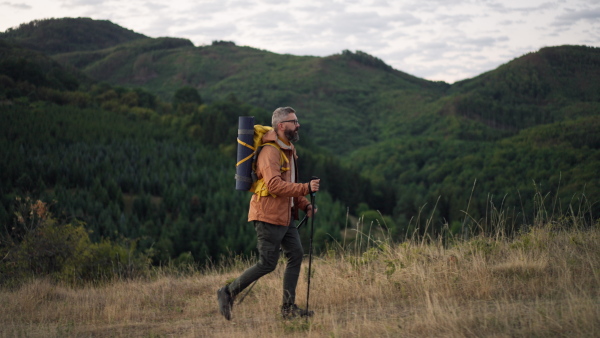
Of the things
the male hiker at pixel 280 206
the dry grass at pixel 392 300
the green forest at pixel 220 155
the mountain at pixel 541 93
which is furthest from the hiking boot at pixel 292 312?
the mountain at pixel 541 93

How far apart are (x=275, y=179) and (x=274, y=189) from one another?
0.09m

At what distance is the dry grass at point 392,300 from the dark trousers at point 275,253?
0.36m

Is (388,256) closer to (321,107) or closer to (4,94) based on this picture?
(4,94)

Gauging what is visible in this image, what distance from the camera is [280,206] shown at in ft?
15.7

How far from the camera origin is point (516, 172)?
51.5 m

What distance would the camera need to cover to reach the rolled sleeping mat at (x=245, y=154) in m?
4.85

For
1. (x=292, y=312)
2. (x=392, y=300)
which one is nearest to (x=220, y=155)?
(x=392, y=300)

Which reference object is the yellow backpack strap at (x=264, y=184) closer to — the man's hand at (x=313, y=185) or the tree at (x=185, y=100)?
the man's hand at (x=313, y=185)

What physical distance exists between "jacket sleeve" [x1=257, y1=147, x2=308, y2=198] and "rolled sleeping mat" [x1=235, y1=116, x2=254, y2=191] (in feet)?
0.58

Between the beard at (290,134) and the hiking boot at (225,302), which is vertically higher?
the beard at (290,134)

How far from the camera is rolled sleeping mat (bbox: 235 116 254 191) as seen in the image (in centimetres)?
485

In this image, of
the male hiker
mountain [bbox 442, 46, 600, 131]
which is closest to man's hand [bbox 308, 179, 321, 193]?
Answer: the male hiker

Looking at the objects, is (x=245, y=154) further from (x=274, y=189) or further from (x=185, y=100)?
(x=185, y=100)

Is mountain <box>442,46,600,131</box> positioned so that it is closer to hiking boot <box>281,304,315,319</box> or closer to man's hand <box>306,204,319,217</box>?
man's hand <box>306,204,319,217</box>
